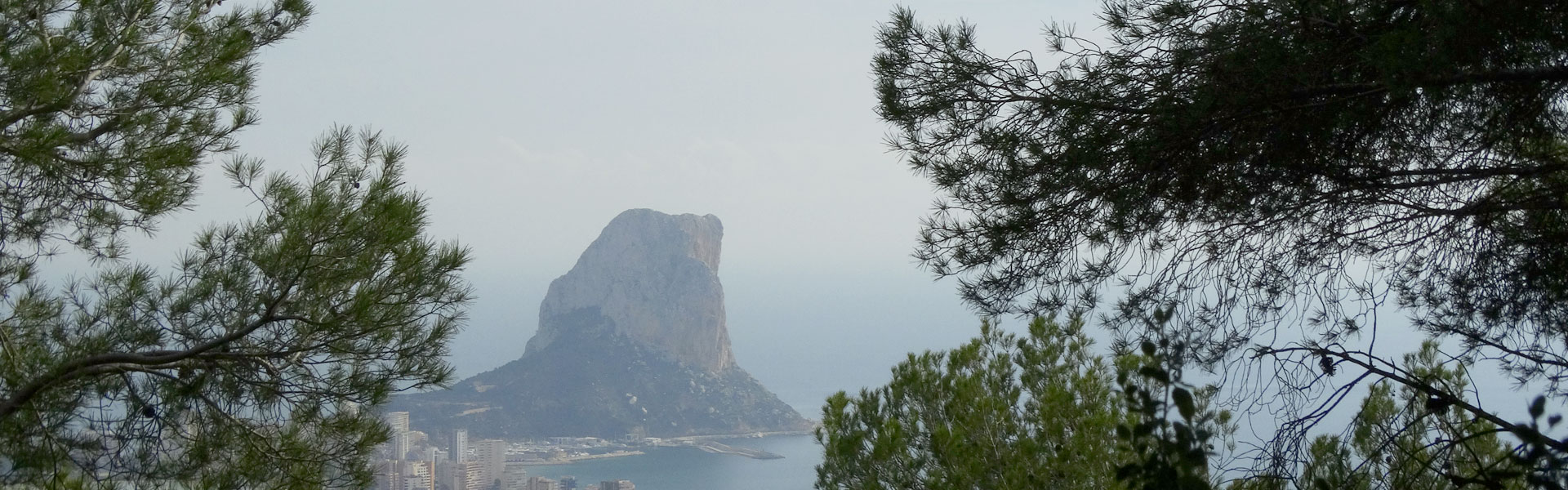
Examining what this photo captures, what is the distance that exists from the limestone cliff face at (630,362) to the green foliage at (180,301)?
26.6 metres

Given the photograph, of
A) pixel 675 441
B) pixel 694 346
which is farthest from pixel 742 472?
pixel 694 346

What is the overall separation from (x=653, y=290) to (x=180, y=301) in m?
38.8

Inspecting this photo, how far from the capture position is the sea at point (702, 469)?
28.1m

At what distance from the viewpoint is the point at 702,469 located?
30.2 metres

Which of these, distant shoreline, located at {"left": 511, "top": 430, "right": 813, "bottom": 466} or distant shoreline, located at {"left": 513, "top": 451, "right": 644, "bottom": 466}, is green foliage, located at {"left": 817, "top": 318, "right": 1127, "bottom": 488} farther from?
distant shoreline, located at {"left": 513, "top": 451, "right": 644, "bottom": 466}

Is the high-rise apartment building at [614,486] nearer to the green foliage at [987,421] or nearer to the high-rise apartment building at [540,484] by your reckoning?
the high-rise apartment building at [540,484]

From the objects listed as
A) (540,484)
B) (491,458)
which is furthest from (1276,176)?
(491,458)

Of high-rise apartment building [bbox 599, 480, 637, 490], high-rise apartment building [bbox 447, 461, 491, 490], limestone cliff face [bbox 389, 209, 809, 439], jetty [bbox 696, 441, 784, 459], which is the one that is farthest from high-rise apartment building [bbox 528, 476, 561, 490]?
jetty [bbox 696, 441, 784, 459]

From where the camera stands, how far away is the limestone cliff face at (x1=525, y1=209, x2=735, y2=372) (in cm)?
4078

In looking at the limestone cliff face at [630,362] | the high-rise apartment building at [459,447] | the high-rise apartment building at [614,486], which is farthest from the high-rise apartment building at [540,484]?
the limestone cliff face at [630,362]

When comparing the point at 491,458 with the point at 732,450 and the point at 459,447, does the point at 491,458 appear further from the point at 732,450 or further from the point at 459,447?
the point at 732,450

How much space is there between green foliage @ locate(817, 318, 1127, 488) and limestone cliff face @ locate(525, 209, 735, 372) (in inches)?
1379

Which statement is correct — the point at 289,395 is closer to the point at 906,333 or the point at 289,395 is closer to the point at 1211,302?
the point at 1211,302

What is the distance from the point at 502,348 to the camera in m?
70.9
